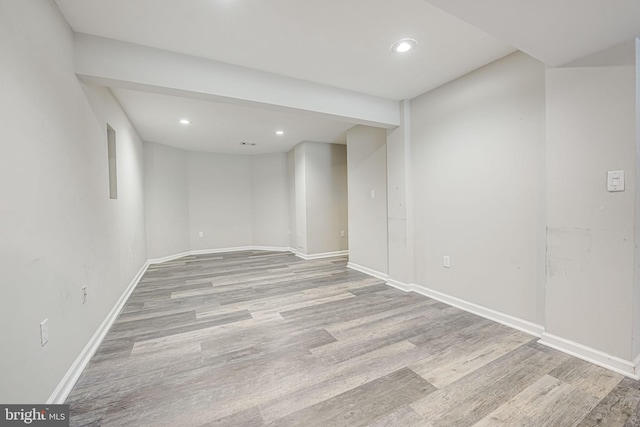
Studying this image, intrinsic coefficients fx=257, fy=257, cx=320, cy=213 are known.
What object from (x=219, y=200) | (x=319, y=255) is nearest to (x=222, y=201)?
(x=219, y=200)

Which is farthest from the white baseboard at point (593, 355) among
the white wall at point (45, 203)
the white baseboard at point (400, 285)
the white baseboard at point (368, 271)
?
the white wall at point (45, 203)

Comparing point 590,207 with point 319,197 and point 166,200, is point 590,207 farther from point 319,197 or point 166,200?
point 166,200

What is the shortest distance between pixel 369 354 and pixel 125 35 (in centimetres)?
302

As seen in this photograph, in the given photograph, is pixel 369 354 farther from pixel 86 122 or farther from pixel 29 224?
pixel 86 122

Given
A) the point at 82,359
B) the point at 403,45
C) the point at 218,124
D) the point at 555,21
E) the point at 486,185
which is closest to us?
the point at 555,21

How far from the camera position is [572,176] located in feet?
6.12

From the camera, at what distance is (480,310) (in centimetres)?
257

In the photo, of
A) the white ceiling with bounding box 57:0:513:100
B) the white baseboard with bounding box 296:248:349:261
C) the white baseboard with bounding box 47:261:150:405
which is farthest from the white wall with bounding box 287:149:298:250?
the white baseboard with bounding box 47:261:150:405

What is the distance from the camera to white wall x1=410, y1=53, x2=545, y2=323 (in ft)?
7.16

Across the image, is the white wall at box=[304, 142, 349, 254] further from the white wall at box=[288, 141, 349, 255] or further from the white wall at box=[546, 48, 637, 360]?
the white wall at box=[546, 48, 637, 360]

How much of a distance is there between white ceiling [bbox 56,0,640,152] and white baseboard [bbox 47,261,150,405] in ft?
7.60

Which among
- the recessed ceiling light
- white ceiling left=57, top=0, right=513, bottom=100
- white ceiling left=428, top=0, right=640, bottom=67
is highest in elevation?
white ceiling left=57, top=0, right=513, bottom=100

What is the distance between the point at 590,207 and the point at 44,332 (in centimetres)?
344

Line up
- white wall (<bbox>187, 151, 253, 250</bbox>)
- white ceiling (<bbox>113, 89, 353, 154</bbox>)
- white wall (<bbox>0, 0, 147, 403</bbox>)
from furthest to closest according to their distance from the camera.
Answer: white wall (<bbox>187, 151, 253, 250</bbox>) < white ceiling (<bbox>113, 89, 353, 154</bbox>) < white wall (<bbox>0, 0, 147, 403</bbox>)
